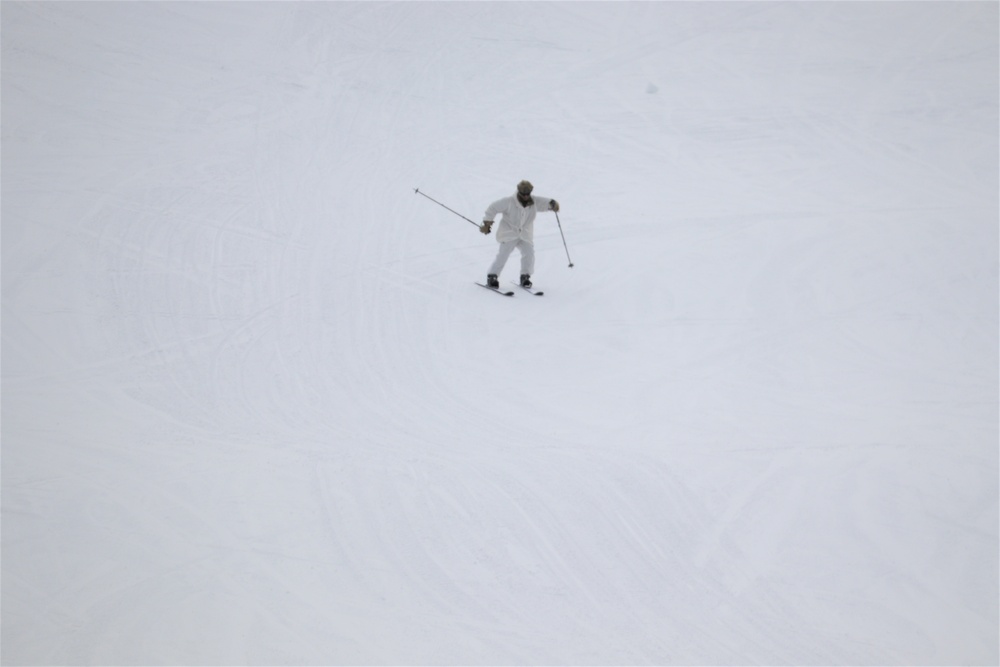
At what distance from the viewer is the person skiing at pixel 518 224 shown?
8.50 m

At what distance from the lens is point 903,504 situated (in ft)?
19.5

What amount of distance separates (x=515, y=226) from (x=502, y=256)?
A: 0.40 m

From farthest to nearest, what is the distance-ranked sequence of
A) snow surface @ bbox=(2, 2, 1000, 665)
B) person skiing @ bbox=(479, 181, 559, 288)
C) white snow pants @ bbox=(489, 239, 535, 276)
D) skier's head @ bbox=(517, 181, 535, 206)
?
white snow pants @ bbox=(489, 239, 535, 276)
person skiing @ bbox=(479, 181, 559, 288)
skier's head @ bbox=(517, 181, 535, 206)
snow surface @ bbox=(2, 2, 1000, 665)

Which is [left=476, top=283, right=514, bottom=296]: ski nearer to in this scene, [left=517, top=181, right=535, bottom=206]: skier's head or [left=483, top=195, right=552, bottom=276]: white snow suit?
[left=483, top=195, right=552, bottom=276]: white snow suit

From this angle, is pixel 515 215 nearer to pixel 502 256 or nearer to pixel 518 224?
pixel 518 224

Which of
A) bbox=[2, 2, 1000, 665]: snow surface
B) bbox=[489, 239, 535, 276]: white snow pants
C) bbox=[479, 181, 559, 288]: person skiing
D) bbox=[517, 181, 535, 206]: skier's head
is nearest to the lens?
bbox=[2, 2, 1000, 665]: snow surface

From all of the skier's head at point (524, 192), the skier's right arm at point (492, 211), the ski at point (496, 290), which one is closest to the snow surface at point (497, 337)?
the ski at point (496, 290)

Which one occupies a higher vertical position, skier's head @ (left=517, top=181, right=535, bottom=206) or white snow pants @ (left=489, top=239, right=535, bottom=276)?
skier's head @ (left=517, top=181, right=535, bottom=206)

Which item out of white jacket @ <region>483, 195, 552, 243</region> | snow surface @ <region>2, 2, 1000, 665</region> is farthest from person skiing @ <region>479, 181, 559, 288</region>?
snow surface @ <region>2, 2, 1000, 665</region>

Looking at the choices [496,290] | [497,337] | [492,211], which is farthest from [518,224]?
[497,337]

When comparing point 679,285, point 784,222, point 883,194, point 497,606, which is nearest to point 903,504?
point 497,606

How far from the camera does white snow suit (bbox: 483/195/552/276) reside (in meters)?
8.56

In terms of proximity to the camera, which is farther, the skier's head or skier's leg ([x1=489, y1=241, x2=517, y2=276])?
skier's leg ([x1=489, y1=241, x2=517, y2=276])

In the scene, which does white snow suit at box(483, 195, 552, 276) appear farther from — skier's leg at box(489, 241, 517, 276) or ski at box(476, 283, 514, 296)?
ski at box(476, 283, 514, 296)
